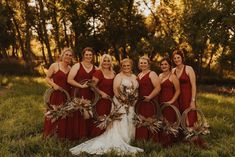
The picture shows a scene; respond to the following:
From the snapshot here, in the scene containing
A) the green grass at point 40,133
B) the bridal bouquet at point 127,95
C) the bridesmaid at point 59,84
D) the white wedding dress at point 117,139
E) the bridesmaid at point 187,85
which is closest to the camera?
the green grass at point 40,133

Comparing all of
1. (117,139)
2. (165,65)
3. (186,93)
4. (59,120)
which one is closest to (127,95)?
(117,139)

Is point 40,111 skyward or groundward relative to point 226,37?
groundward

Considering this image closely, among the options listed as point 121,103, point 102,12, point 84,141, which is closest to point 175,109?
point 121,103

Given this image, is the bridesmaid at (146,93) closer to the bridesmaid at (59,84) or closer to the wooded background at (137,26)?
the bridesmaid at (59,84)

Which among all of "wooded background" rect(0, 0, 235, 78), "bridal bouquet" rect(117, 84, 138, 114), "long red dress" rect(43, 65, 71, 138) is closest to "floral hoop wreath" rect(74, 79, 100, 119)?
"long red dress" rect(43, 65, 71, 138)

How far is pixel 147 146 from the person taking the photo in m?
10.6

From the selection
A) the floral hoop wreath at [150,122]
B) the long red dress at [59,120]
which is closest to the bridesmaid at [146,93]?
the floral hoop wreath at [150,122]

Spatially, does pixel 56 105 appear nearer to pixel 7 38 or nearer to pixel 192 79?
pixel 192 79

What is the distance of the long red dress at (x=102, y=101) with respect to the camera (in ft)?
37.0

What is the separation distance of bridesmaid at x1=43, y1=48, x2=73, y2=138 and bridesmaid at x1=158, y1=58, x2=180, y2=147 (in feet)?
8.08

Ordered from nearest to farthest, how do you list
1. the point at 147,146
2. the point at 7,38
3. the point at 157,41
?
1. the point at 147,146
2. the point at 157,41
3. the point at 7,38

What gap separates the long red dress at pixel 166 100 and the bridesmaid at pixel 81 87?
73.3 inches

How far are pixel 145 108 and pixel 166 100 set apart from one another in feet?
1.88

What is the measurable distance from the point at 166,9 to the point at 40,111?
2890 cm
